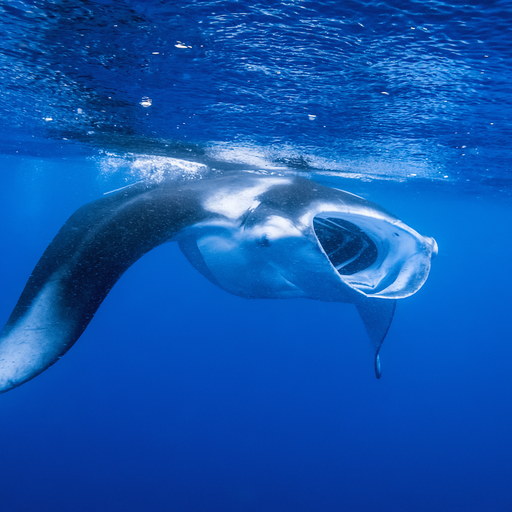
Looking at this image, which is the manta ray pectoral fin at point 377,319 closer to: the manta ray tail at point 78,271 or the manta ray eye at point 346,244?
the manta ray eye at point 346,244

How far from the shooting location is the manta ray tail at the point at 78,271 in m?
2.36

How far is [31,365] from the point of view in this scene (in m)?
2.31

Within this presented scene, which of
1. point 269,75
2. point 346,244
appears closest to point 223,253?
point 346,244

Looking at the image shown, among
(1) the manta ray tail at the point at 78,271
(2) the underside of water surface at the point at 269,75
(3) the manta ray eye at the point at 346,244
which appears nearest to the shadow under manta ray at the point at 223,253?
(1) the manta ray tail at the point at 78,271

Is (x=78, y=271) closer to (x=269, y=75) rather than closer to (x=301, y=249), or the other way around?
(x=301, y=249)

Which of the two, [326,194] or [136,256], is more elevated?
[326,194]

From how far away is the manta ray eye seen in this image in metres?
4.67

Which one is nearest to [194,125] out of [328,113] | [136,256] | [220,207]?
[328,113]

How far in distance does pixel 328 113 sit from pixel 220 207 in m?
4.17

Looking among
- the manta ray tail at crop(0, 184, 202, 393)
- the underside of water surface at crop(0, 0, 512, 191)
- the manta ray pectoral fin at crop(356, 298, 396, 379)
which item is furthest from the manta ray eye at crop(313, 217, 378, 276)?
the manta ray tail at crop(0, 184, 202, 393)

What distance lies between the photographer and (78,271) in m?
2.68

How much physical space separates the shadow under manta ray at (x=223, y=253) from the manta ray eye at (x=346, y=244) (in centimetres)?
58

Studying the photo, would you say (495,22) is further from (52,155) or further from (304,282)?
(52,155)

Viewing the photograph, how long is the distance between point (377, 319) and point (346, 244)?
151 cm
